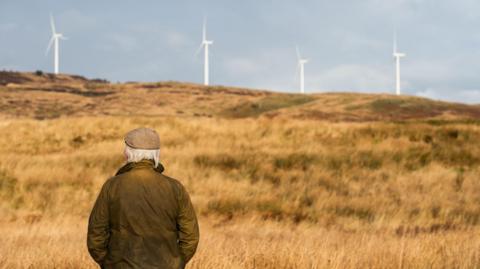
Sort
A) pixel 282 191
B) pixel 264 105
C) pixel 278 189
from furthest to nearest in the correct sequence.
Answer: pixel 264 105 < pixel 278 189 < pixel 282 191

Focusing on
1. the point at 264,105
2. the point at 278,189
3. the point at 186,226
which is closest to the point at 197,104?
the point at 264,105

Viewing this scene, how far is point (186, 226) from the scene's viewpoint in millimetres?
4020

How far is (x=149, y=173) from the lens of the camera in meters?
3.96

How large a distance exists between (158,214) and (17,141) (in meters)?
30.1

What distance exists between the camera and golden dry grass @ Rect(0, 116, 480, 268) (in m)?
7.86

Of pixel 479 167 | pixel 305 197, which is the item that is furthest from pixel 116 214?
pixel 479 167

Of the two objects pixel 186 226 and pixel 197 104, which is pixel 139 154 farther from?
pixel 197 104

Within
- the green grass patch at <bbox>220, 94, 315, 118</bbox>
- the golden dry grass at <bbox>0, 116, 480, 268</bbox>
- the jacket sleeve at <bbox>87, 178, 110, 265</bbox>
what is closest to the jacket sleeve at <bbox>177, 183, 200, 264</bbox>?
the jacket sleeve at <bbox>87, 178, 110, 265</bbox>

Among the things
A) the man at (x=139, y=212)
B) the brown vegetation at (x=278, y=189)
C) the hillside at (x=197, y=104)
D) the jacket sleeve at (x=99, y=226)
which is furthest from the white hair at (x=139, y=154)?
the hillside at (x=197, y=104)

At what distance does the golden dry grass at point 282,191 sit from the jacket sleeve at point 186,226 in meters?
2.91

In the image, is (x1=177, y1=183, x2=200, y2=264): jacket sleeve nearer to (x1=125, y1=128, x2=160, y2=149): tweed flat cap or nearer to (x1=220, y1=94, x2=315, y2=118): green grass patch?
(x1=125, y1=128, x2=160, y2=149): tweed flat cap

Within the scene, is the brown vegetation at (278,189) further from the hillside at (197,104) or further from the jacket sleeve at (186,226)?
the hillside at (197,104)

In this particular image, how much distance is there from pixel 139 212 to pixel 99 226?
289 mm

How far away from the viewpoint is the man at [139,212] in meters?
3.94
